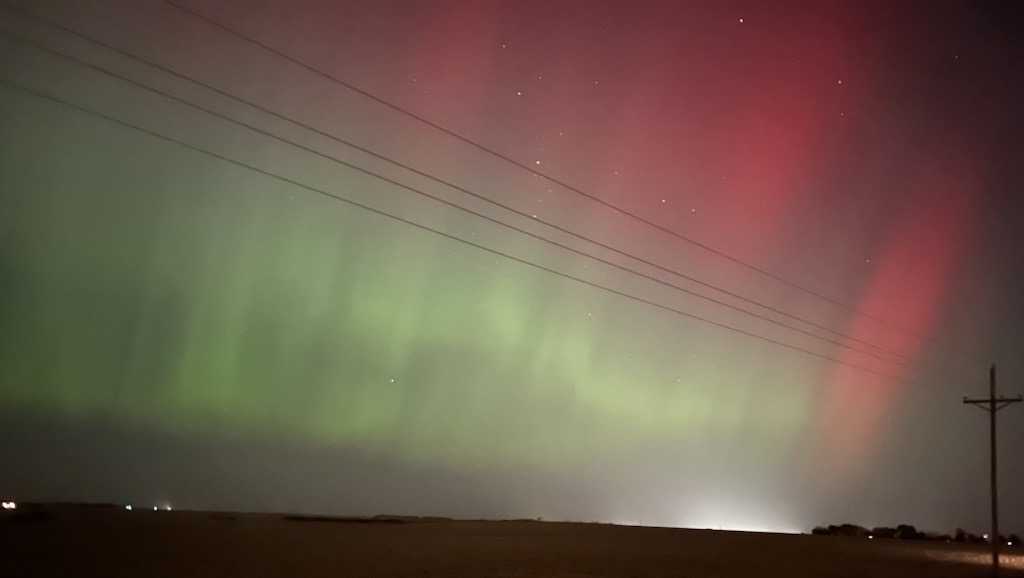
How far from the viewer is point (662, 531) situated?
55.8 m

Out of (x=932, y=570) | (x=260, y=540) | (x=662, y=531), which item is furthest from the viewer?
(x=662, y=531)

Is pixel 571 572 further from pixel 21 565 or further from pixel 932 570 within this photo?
pixel 932 570

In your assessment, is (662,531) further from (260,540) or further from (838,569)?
(260,540)

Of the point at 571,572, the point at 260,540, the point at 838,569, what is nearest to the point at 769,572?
the point at 838,569

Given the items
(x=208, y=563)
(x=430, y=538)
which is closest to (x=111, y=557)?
(x=208, y=563)

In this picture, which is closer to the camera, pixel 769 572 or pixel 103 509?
pixel 769 572

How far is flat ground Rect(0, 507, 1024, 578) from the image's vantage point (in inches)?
955

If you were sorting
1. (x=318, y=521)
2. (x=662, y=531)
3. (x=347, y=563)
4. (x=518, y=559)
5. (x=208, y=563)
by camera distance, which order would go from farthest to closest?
1. (x=662, y=531)
2. (x=318, y=521)
3. (x=518, y=559)
4. (x=347, y=563)
5. (x=208, y=563)

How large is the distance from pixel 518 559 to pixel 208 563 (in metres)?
10.1

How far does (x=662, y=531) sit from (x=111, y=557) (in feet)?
124

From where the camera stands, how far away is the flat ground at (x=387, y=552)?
79.6 feet

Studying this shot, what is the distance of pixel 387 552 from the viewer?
30.5m

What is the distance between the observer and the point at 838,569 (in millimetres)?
34438

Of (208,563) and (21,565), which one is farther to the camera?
(208,563)
